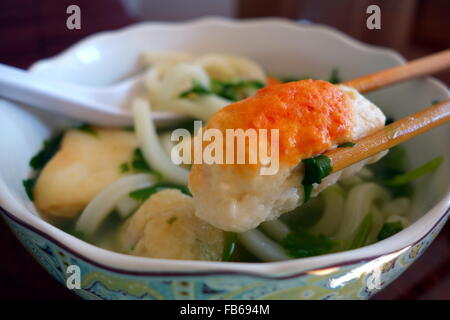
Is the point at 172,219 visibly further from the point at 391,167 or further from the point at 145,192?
the point at 391,167

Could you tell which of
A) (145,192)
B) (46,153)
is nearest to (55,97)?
(46,153)

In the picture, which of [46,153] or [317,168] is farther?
[46,153]

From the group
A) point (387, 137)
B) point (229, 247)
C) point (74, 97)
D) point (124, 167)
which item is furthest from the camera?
point (74, 97)

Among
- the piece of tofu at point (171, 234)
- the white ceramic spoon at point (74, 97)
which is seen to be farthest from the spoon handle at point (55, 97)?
the piece of tofu at point (171, 234)

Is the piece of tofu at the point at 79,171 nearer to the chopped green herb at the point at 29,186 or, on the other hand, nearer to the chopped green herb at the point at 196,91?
the chopped green herb at the point at 29,186

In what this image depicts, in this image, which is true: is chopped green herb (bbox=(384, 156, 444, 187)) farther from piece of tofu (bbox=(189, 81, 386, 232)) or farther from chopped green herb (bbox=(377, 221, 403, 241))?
piece of tofu (bbox=(189, 81, 386, 232))

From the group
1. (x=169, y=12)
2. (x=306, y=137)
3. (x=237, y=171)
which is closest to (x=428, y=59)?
(x=306, y=137)
